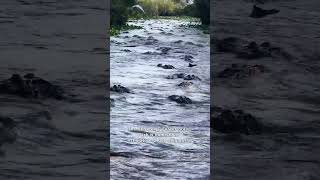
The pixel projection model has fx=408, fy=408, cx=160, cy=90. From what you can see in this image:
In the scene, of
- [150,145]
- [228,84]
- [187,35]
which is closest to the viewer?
[228,84]

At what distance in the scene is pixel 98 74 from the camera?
3.90 meters

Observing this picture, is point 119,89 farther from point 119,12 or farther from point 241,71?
point 241,71

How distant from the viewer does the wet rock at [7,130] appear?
3924 mm

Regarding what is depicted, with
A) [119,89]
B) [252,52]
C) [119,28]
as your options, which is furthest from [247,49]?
[119,28]

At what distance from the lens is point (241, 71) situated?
12.9 feet

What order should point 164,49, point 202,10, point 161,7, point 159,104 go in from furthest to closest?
point 161,7 → point 164,49 → point 202,10 → point 159,104

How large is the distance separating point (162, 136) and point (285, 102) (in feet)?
4.18

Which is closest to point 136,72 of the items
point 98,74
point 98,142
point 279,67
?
point 98,74

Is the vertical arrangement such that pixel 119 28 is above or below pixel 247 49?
above

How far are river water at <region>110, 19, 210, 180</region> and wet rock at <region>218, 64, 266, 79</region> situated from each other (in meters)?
0.46

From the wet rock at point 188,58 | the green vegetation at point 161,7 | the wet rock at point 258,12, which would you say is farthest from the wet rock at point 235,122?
the green vegetation at point 161,7

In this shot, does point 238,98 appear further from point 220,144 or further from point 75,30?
point 75,30

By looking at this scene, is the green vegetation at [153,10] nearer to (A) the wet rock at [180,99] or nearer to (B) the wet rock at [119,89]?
(B) the wet rock at [119,89]

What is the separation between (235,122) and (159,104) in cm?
83
